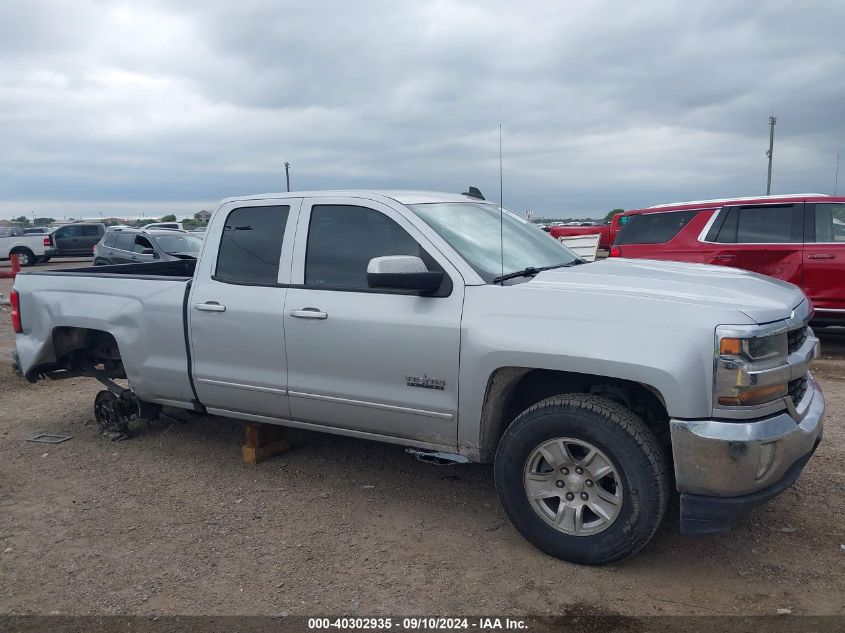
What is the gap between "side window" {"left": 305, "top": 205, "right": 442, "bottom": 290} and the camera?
425cm

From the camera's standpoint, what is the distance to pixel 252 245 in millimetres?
4770

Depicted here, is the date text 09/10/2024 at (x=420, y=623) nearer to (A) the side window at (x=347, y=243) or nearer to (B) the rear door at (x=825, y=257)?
(A) the side window at (x=347, y=243)

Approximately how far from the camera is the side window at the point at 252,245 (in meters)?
4.65

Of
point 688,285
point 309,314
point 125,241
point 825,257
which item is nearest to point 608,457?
point 688,285

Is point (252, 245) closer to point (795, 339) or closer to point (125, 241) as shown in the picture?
point (795, 339)

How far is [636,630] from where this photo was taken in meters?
3.06

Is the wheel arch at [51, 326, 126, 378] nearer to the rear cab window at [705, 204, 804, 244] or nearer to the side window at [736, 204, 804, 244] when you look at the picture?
the rear cab window at [705, 204, 804, 244]

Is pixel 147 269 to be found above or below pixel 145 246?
above

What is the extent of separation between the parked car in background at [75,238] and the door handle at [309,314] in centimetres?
2747

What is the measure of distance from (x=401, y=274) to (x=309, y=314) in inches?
32.2

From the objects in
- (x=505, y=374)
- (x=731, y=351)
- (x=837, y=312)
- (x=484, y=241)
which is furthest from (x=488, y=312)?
(x=837, y=312)

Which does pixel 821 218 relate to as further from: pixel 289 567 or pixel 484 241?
pixel 289 567

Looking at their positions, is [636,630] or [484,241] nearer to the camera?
[636,630]

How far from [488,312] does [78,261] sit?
1135 inches
